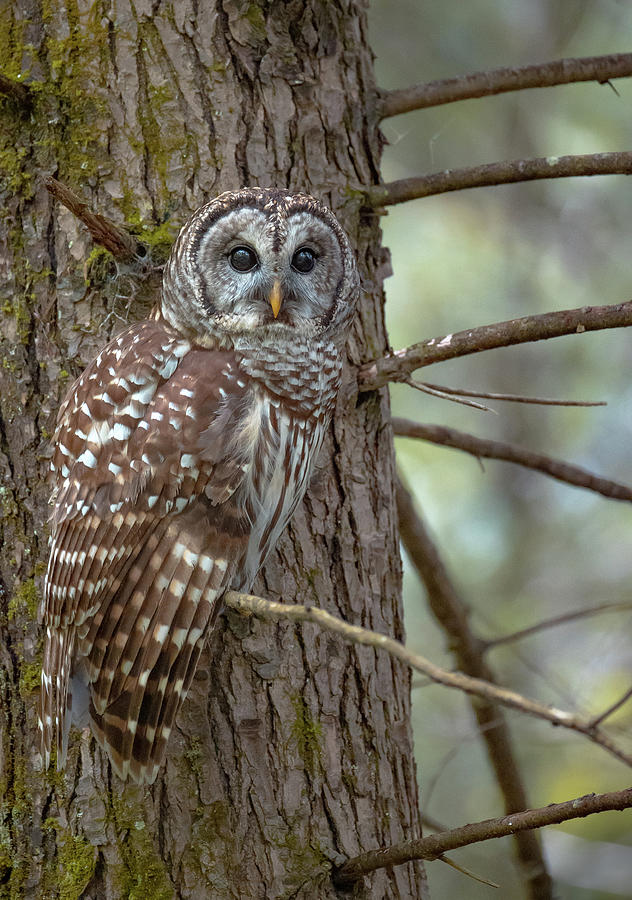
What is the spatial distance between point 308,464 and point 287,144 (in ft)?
2.95

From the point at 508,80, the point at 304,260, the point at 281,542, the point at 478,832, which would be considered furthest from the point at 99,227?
the point at 478,832

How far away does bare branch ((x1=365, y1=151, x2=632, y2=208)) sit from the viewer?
97.6 inches

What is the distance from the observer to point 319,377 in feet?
8.18

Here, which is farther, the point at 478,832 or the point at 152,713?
the point at 152,713

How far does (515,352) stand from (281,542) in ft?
14.7

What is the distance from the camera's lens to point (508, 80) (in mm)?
2816

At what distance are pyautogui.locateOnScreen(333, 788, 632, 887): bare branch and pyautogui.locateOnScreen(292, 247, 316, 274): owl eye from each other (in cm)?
139

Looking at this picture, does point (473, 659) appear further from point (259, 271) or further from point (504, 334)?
point (259, 271)

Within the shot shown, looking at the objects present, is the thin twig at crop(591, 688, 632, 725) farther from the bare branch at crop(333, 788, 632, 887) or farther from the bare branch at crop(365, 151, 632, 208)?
the bare branch at crop(365, 151, 632, 208)

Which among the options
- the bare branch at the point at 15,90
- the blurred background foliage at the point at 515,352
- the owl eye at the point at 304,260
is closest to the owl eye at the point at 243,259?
the owl eye at the point at 304,260

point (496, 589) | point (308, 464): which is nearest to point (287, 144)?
point (308, 464)

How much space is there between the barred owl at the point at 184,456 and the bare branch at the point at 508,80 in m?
0.60

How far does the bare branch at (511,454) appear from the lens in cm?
298

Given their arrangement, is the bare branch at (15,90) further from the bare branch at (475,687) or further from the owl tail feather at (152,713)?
the bare branch at (475,687)
